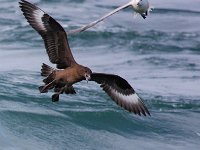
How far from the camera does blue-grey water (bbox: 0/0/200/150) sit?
48.1 ft

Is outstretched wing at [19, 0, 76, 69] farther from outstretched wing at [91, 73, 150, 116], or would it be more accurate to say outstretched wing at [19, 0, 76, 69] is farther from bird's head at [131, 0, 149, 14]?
bird's head at [131, 0, 149, 14]

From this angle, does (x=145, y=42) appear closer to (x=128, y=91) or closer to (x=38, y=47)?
(x=38, y=47)

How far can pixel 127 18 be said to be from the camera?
2356cm

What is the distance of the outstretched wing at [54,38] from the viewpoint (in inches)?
429

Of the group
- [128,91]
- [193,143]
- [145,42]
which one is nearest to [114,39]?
[145,42]

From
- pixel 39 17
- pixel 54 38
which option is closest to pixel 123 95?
pixel 54 38

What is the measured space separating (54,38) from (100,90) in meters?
5.79

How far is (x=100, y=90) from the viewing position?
54.7ft

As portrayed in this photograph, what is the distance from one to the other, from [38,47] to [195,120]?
5.33 meters

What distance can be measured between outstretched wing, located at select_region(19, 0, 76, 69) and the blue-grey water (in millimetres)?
2960

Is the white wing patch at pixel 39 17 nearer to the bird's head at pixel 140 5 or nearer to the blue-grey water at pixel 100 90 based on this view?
the bird's head at pixel 140 5

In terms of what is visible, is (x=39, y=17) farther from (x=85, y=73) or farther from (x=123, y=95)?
(x=123, y=95)

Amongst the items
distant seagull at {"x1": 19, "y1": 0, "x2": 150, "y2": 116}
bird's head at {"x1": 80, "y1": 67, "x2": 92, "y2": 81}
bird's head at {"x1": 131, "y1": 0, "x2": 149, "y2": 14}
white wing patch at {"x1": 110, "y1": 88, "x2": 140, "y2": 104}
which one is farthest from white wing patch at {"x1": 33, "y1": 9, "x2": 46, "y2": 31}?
bird's head at {"x1": 131, "y1": 0, "x2": 149, "y2": 14}

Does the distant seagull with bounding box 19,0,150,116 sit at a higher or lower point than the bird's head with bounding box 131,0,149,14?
lower
